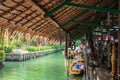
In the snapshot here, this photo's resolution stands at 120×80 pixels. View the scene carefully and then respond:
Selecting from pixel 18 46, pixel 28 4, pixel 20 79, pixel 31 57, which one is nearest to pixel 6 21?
pixel 28 4

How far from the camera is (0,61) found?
2373cm

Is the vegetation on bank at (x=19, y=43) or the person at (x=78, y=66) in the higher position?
the vegetation on bank at (x=19, y=43)

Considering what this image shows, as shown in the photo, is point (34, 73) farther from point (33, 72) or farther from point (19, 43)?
point (19, 43)

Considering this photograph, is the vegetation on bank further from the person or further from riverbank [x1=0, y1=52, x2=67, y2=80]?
the person

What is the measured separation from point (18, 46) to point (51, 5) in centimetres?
3151

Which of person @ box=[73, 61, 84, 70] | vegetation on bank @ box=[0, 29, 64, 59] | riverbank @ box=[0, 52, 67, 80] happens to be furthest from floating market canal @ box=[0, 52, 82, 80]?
vegetation on bank @ box=[0, 29, 64, 59]

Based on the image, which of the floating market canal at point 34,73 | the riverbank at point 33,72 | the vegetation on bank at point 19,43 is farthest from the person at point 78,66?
the vegetation on bank at point 19,43

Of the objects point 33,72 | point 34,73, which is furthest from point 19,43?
point 34,73

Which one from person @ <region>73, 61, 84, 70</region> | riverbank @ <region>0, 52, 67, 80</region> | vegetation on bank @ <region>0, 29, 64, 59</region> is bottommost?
riverbank @ <region>0, 52, 67, 80</region>

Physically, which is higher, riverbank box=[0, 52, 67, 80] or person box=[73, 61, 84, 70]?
person box=[73, 61, 84, 70]

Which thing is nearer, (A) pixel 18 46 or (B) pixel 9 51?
(B) pixel 9 51

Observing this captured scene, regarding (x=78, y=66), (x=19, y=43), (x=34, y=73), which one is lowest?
(x=34, y=73)

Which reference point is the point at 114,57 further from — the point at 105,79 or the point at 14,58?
the point at 14,58

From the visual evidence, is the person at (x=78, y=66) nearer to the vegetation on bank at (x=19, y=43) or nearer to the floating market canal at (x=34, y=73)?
the floating market canal at (x=34, y=73)
